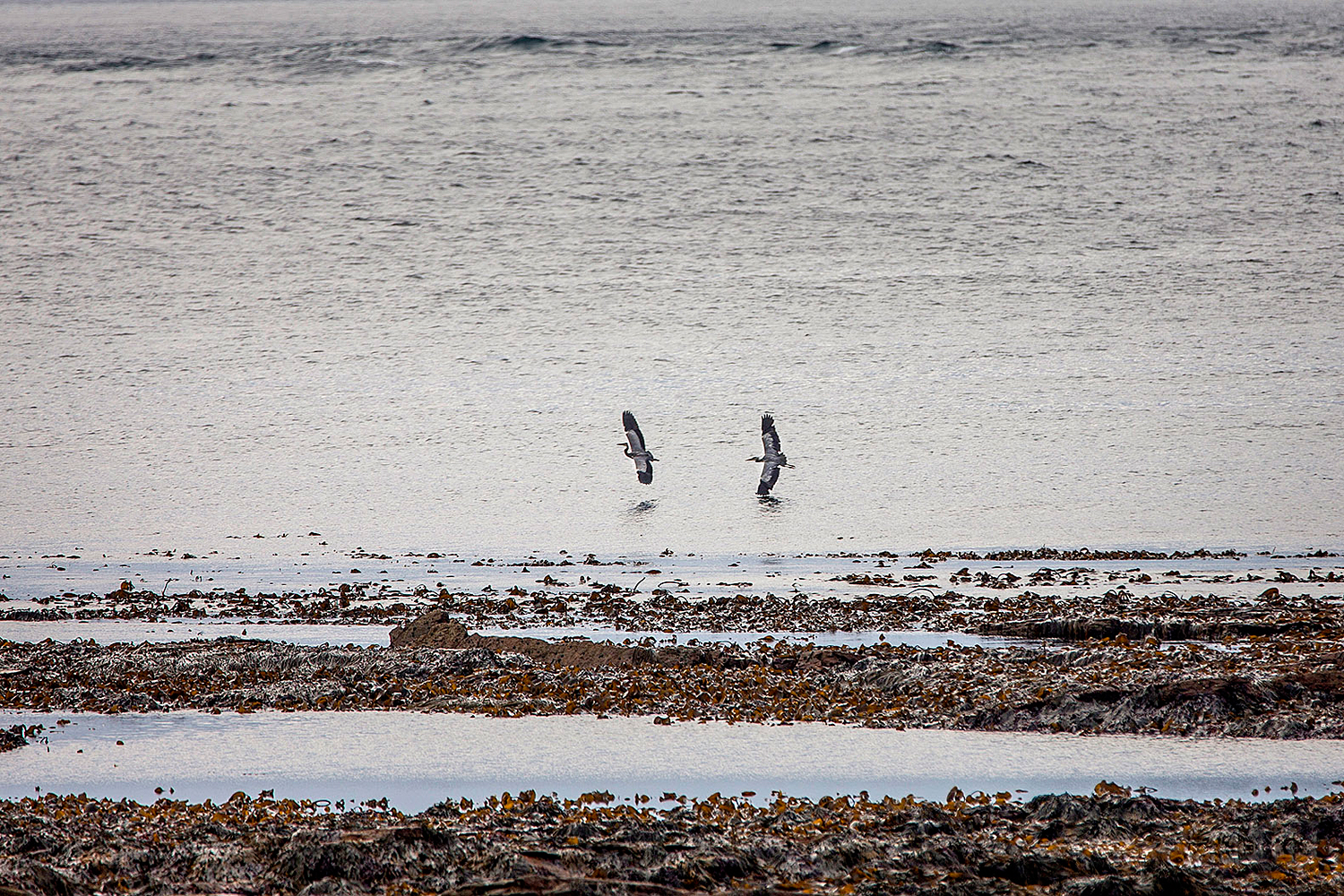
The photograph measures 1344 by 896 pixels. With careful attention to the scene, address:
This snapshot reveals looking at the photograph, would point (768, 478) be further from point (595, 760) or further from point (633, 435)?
point (595, 760)

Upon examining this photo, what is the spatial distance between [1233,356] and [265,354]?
2220 centimetres

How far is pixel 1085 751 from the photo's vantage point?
7.26m

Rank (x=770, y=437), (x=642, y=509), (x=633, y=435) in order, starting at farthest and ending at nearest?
(x=633, y=435) < (x=770, y=437) < (x=642, y=509)

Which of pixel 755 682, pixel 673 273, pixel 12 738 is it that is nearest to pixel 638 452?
pixel 755 682

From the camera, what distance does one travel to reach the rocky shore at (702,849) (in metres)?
5.25

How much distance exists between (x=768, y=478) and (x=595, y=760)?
13562 mm

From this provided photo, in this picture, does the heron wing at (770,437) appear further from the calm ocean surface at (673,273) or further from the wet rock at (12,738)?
the wet rock at (12,738)

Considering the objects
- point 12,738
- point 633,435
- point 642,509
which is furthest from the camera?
point 633,435

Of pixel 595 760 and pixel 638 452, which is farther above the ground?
pixel 638 452

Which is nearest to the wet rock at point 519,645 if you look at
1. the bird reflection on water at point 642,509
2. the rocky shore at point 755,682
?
the rocky shore at point 755,682

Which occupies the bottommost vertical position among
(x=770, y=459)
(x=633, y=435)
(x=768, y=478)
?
(x=768, y=478)

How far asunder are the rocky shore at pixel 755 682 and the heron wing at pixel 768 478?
10774 millimetres

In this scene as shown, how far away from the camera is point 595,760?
7336 mm

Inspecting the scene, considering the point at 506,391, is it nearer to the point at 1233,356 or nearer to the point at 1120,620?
the point at 1233,356
